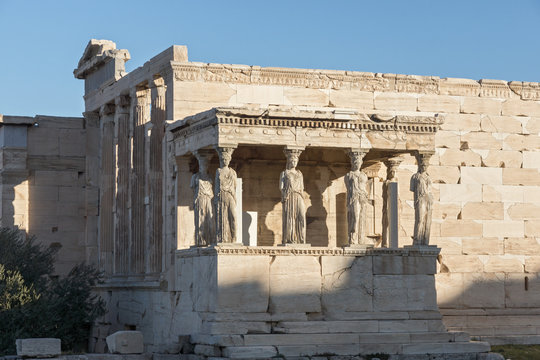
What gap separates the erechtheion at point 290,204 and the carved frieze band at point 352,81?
0.03 m

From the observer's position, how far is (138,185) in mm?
24172

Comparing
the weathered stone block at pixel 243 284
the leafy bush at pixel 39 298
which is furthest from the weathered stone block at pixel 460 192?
the leafy bush at pixel 39 298

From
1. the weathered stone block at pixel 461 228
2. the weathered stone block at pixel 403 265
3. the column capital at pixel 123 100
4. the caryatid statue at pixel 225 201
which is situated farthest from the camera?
the column capital at pixel 123 100

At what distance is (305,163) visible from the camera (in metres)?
22.3

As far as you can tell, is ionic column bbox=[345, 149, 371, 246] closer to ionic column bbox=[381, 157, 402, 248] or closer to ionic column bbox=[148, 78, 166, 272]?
ionic column bbox=[381, 157, 402, 248]

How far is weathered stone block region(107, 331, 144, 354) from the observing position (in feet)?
64.3

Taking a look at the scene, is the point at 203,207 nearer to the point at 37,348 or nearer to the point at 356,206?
the point at 356,206

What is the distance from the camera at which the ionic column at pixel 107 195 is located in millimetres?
25844

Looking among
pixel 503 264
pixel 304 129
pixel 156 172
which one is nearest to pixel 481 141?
pixel 503 264

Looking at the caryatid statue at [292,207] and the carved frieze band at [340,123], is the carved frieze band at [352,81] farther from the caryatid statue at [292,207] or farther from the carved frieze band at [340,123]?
the caryatid statue at [292,207]

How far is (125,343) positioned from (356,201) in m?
4.50

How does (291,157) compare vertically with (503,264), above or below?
above

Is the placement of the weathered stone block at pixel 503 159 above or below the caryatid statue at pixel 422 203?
above

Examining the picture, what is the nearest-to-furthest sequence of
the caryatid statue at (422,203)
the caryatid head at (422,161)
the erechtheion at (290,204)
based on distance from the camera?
the erechtheion at (290,204) < the caryatid statue at (422,203) < the caryatid head at (422,161)
